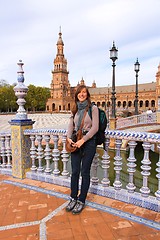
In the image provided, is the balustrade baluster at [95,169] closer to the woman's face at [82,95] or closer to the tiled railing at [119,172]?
the tiled railing at [119,172]

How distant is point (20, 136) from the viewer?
13.3 ft

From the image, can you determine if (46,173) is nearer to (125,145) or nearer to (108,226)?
(108,226)

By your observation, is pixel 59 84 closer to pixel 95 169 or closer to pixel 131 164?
pixel 95 169

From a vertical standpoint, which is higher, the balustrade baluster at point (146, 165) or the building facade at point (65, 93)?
the building facade at point (65, 93)

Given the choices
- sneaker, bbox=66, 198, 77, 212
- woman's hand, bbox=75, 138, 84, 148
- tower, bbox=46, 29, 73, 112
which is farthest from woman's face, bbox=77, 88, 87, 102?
tower, bbox=46, 29, 73, 112

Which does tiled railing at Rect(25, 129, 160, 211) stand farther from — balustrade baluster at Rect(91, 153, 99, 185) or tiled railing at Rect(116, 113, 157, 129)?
tiled railing at Rect(116, 113, 157, 129)

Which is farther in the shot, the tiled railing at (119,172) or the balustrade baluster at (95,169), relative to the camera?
the balustrade baluster at (95,169)

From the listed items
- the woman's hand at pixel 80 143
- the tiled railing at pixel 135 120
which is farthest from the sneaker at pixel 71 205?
the tiled railing at pixel 135 120

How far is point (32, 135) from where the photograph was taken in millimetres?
4027

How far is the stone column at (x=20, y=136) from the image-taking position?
4047 millimetres

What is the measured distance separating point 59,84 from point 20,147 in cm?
8155

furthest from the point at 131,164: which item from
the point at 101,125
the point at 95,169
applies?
the point at 101,125

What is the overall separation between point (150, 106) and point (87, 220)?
78919mm

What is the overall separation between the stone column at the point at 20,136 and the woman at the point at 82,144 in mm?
1557
